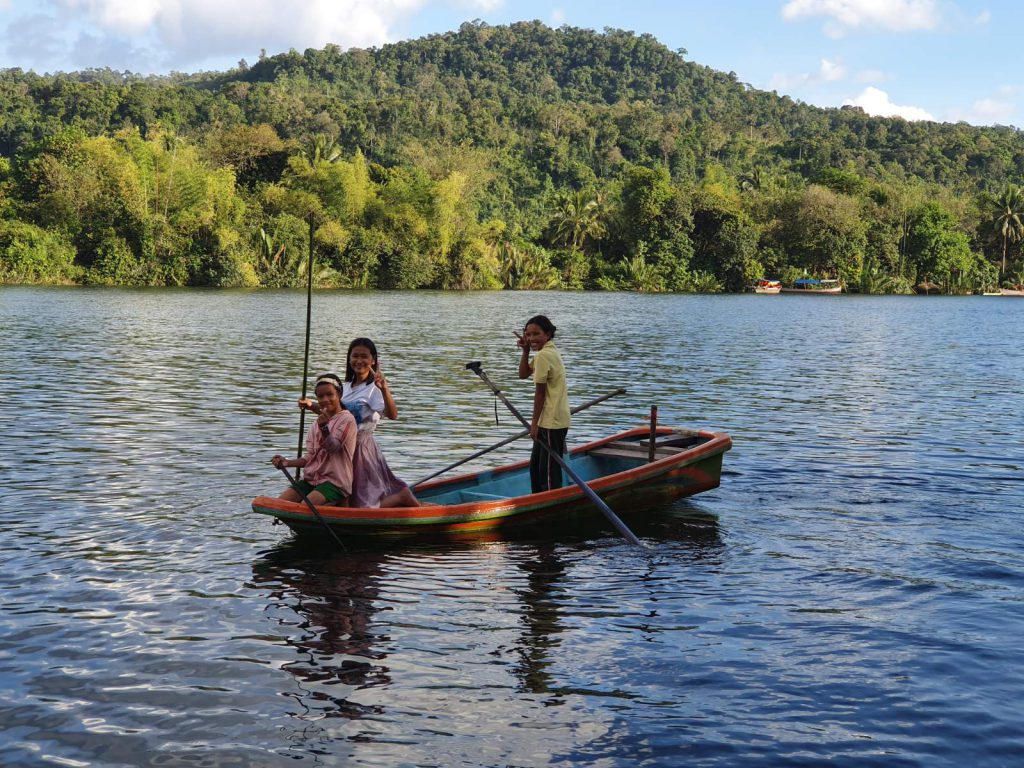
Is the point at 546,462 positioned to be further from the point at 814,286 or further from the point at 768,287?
the point at 814,286

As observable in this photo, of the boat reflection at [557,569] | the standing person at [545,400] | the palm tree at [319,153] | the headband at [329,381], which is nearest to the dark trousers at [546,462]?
the standing person at [545,400]

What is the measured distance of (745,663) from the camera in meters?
6.58

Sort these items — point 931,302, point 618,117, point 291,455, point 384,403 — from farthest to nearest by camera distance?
point 618,117
point 931,302
point 291,455
point 384,403

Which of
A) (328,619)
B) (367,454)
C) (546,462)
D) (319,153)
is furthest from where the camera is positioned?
(319,153)

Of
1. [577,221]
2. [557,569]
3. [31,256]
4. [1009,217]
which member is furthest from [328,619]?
[1009,217]

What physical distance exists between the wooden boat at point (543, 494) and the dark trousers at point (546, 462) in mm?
395

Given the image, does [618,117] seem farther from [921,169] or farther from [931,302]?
[931,302]

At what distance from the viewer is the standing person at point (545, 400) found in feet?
30.4

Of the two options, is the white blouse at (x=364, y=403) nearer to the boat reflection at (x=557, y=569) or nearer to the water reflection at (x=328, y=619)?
the water reflection at (x=328, y=619)

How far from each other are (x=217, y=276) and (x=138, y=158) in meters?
8.95

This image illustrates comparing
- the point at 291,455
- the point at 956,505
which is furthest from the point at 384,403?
the point at 956,505

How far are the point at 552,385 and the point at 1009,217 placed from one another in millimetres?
95166

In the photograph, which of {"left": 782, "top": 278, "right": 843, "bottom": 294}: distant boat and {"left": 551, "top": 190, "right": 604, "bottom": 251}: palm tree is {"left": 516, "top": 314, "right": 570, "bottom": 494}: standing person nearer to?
{"left": 551, "top": 190, "right": 604, "bottom": 251}: palm tree

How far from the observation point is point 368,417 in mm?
8781
